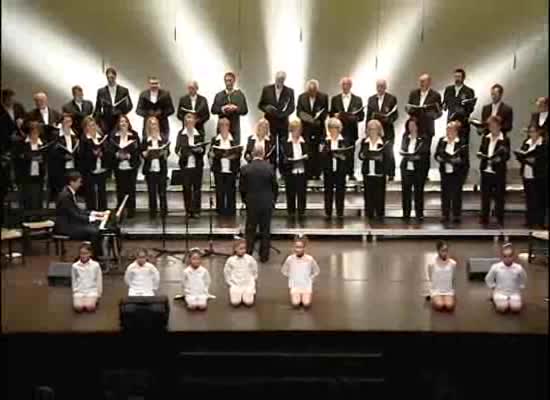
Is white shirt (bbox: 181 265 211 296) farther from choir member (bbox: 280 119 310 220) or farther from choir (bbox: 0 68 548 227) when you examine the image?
choir member (bbox: 280 119 310 220)

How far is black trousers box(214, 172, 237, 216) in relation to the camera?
1117 cm

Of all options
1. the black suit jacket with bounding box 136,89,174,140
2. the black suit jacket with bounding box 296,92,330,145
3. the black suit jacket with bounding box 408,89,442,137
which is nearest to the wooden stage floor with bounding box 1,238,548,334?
the black suit jacket with bounding box 408,89,442,137

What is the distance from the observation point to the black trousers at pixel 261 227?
9.57 m

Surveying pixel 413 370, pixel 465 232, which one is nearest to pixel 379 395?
pixel 413 370

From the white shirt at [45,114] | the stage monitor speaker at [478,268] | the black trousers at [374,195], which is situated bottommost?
the stage monitor speaker at [478,268]

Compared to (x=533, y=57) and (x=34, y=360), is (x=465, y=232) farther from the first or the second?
(x=34, y=360)

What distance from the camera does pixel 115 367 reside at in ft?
23.8

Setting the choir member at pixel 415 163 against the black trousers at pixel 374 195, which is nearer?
the choir member at pixel 415 163

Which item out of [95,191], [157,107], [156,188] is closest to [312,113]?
[157,107]

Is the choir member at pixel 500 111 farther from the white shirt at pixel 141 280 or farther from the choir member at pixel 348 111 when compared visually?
the white shirt at pixel 141 280

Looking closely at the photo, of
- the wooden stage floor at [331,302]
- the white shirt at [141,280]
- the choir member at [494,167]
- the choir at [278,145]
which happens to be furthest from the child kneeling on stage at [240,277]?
the choir member at [494,167]

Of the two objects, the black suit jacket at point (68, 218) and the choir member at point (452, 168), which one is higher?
the choir member at point (452, 168)

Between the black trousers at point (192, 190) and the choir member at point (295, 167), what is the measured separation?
1098 millimetres

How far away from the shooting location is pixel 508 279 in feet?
25.6
